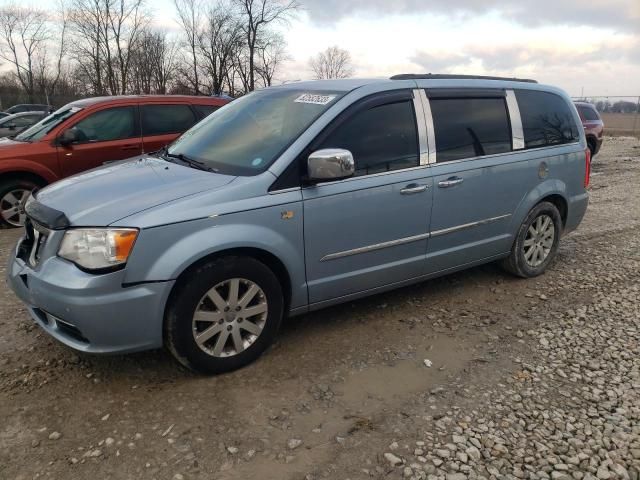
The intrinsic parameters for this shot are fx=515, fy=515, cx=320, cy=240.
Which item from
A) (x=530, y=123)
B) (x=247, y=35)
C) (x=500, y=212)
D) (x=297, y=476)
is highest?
(x=247, y=35)

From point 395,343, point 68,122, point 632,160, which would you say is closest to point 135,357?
point 395,343

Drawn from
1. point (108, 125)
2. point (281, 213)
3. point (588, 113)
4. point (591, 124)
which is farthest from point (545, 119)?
point (588, 113)

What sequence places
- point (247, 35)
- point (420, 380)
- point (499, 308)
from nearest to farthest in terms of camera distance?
point (420, 380) < point (499, 308) < point (247, 35)

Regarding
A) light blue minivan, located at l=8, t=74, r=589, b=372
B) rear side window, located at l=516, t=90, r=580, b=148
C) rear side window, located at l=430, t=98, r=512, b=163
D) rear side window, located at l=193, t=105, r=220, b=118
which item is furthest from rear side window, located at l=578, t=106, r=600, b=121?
rear side window, located at l=430, t=98, r=512, b=163

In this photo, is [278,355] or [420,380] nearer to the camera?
[420,380]

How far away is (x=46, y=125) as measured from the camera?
702 cm

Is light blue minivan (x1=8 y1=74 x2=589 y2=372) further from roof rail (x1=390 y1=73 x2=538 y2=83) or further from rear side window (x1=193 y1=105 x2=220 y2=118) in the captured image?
rear side window (x1=193 y1=105 x2=220 y2=118)

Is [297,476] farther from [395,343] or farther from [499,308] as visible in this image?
[499,308]

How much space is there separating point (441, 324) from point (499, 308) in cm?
65

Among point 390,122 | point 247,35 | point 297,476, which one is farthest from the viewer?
point 247,35

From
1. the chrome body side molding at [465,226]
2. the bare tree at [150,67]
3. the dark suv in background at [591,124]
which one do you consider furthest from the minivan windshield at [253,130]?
the bare tree at [150,67]

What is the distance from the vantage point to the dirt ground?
8.00 feet

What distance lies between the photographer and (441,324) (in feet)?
12.9

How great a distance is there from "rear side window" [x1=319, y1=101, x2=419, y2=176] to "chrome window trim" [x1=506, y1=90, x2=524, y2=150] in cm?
114
